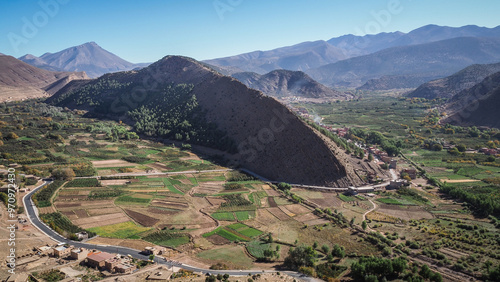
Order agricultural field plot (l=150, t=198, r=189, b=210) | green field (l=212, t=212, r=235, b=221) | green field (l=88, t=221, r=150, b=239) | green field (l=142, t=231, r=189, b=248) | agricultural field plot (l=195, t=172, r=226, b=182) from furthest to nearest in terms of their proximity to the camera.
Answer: agricultural field plot (l=195, t=172, r=226, b=182) < agricultural field plot (l=150, t=198, r=189, b=210) < green field (l=212, t=212, r=235, b=221) < green field (l=88, t=221, r=150, b=239) < green field (l=142, t=231, r=189, b=248)

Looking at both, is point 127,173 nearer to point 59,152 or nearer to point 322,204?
point 59,152

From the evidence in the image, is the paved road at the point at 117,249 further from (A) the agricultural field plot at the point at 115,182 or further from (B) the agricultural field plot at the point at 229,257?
(A) the agricultural field plot at the point at 115,182

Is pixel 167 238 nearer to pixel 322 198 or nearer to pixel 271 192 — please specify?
pixel 271 192

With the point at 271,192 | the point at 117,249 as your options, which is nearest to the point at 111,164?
the point at 271,192

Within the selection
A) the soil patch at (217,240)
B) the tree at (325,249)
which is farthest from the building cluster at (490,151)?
the soil patch at (217,240)

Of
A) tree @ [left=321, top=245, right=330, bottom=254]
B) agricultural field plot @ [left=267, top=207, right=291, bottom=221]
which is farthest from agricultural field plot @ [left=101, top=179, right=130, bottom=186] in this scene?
tree @ [left=321, top=245, right=330, bottom=254]

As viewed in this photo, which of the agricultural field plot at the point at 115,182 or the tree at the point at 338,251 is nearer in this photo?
the tree at the point at 338,251

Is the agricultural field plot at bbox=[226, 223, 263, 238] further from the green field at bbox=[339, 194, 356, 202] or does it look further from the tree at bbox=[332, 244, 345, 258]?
the green field at bbox=[339, 194, 356, 202]
